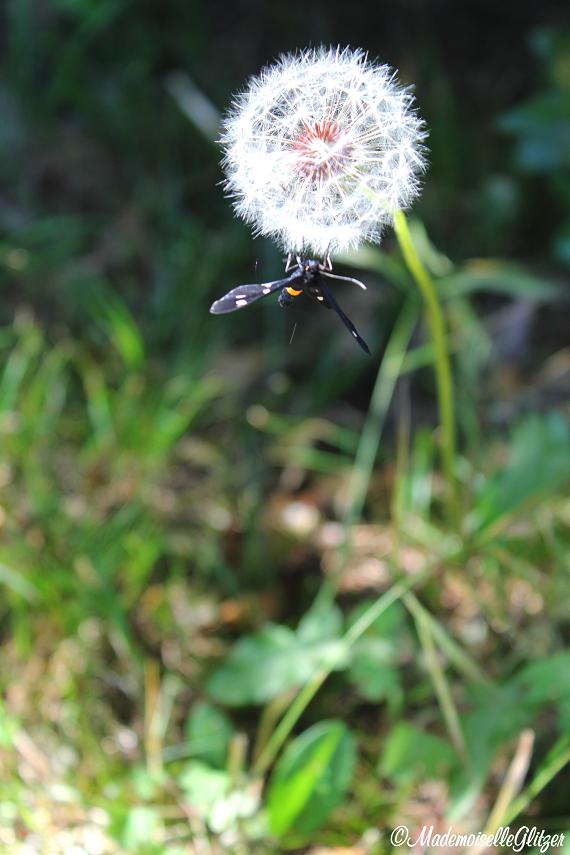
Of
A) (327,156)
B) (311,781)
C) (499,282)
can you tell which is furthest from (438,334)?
(499,282)

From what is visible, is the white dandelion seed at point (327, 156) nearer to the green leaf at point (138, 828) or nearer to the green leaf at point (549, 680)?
the green leaf at point (549, 680)

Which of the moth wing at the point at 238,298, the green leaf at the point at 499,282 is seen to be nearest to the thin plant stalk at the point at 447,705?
the moth wing at the point at 238,298

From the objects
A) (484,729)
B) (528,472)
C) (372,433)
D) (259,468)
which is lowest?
(484,729)

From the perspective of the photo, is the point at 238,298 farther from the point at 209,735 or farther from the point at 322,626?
the point at 209,735

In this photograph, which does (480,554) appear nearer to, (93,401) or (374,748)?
(374,748)

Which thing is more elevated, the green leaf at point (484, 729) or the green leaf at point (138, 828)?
the green leaf at point (138, 828)

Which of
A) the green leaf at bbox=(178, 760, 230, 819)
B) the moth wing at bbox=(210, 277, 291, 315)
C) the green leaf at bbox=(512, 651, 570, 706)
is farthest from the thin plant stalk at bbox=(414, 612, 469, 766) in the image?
the moth wing at bbox=(210, 277, 291, 315)

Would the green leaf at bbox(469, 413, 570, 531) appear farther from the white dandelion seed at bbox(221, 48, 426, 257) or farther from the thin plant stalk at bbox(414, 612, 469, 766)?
the white dandelion seed at bbox(221, 48, 426, 257)
